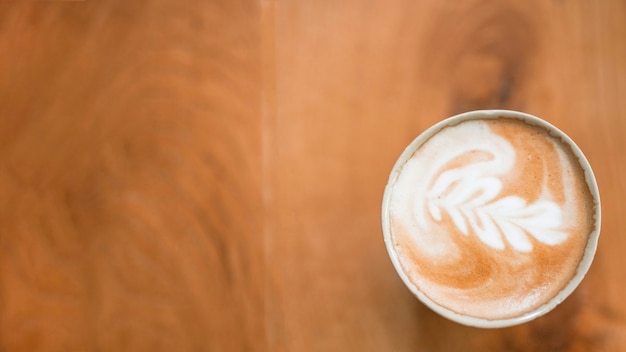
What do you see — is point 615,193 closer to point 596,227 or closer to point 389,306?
point 596,227

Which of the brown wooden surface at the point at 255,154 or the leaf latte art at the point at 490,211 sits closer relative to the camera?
the leaf latte art at the point at 490,211

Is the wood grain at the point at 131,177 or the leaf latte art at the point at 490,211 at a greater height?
the leaf latte art at the point at 490,211


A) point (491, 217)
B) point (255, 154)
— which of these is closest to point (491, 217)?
point (491, 217)

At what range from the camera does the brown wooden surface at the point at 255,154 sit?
2.45 feet

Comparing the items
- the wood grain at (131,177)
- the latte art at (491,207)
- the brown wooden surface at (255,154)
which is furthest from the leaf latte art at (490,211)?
the wood grain at (131,177)

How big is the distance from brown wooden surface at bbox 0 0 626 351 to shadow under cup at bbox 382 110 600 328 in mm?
105

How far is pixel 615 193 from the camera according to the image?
2.40ft

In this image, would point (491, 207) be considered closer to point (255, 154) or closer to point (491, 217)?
point (491, 217)

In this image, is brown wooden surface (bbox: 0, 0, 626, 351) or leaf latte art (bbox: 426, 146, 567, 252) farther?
brown wooden surface (bbox: 0, 0, 626, 351)

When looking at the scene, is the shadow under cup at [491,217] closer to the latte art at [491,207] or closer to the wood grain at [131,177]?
the latte art at [491,207]

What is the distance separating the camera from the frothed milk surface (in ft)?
2.07

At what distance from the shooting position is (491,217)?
65 centimetres

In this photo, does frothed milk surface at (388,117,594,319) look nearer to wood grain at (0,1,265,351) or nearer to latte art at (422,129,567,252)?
latte art at (422,129,567,252)

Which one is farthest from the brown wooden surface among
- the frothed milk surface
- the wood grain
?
the frothed milk surface
